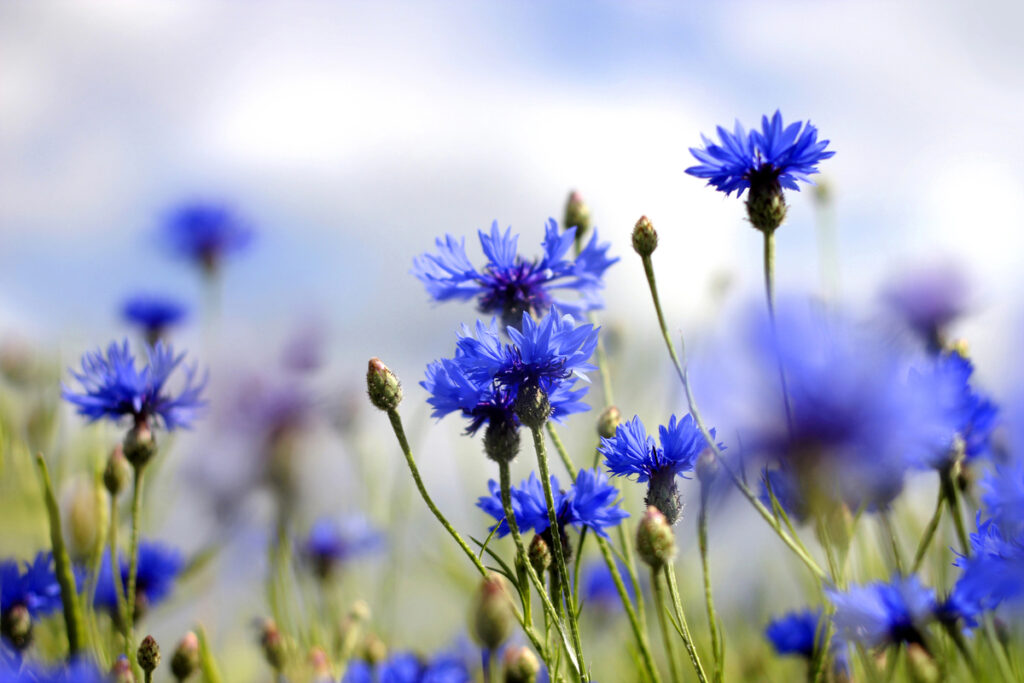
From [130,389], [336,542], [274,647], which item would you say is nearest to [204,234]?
[336,542]

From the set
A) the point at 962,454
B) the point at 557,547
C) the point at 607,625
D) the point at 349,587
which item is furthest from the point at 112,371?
the point at 607,625

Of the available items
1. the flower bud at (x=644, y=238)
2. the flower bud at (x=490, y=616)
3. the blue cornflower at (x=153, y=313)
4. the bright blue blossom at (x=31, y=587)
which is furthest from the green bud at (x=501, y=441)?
the blue cornflower at (x=153, y=313)

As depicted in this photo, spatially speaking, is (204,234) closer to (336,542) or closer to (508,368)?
(336,542)

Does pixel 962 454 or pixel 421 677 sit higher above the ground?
pixel 962 454

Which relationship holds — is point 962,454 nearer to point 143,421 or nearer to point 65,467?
point 143,421

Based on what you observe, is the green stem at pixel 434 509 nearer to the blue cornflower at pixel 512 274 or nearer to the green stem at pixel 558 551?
the green stem at pixel 558 551

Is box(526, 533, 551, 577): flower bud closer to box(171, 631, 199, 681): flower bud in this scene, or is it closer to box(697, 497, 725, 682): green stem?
box(697, 497, 725, 682): green stem

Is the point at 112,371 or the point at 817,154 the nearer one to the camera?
the point at 817,154
